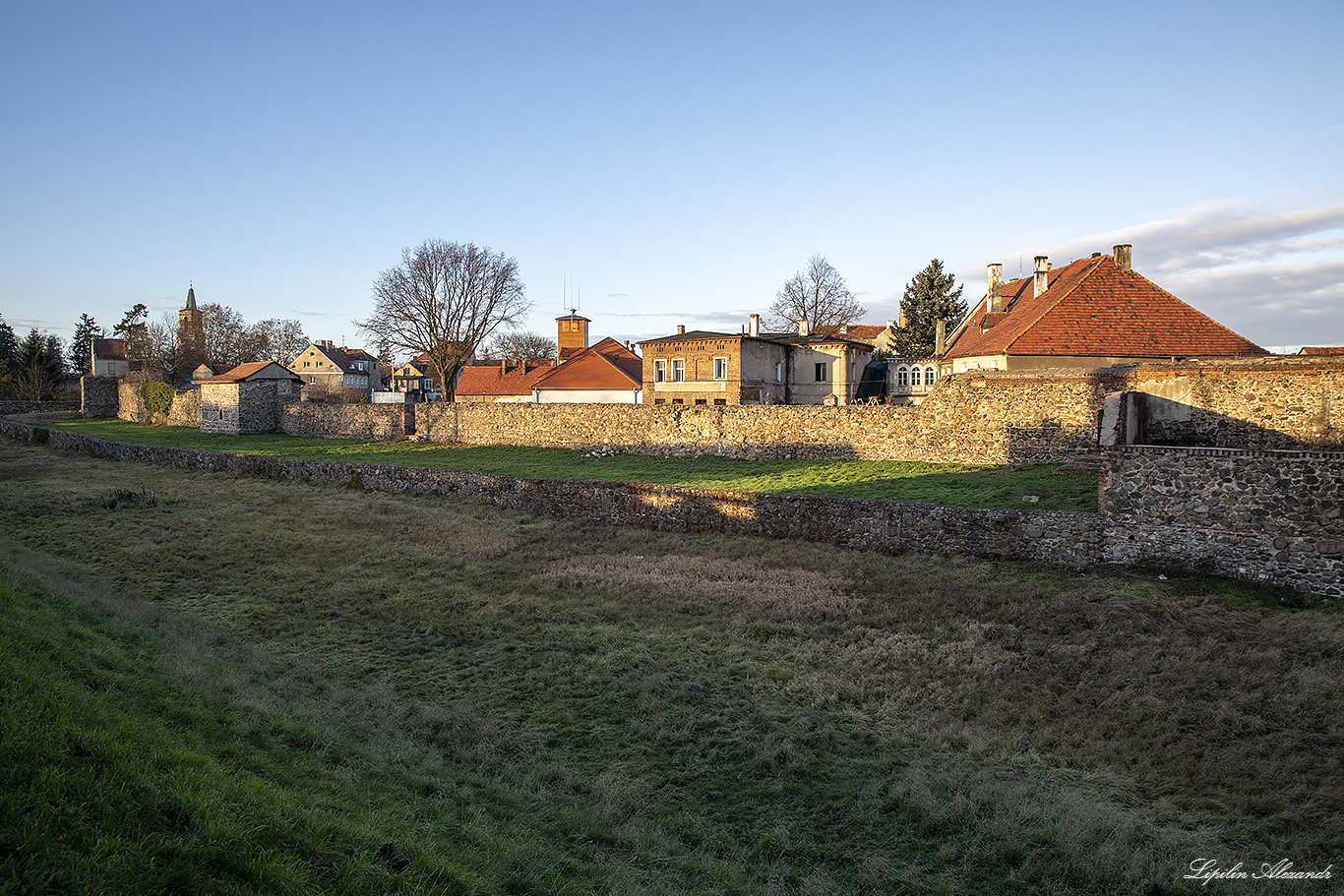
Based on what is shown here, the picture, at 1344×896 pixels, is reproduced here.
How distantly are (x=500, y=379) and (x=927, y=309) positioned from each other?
31249 mm

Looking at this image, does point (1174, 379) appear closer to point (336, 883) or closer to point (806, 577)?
point (806, 577)

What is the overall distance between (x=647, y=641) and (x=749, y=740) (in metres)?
3.04

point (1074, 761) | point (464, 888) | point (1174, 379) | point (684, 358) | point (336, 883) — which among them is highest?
point (684, 358)

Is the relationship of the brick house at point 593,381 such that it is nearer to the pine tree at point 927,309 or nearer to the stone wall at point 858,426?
the stone wall at point 858,426

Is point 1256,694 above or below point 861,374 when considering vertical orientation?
below

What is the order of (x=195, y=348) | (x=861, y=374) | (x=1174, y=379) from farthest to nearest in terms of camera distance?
(x=195, y=348) → (x=861, y=374) → (x=1174, y=379)

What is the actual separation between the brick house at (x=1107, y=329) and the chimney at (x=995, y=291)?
6013 millimetres

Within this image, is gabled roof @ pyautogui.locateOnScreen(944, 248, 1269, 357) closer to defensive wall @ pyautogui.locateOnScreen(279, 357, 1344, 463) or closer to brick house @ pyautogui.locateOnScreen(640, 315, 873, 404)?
defensive wall @ pyautogui.locateOnScreen(279, 357, 1344, 463)

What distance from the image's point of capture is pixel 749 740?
7078 millimetres

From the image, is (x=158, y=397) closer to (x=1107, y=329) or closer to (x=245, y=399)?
(x=245, y=399)

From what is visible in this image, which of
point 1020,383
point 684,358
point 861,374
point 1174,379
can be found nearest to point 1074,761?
point 1174,379

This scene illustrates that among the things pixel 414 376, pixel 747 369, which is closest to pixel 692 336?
pixel 747 369

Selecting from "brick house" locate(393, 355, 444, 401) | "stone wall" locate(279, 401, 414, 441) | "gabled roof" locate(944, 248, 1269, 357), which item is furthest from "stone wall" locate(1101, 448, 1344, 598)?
"brick house" locate(393, 355, 444, 401)

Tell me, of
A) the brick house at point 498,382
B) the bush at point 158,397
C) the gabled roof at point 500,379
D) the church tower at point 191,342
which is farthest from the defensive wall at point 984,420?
the church tower at point 191,342
